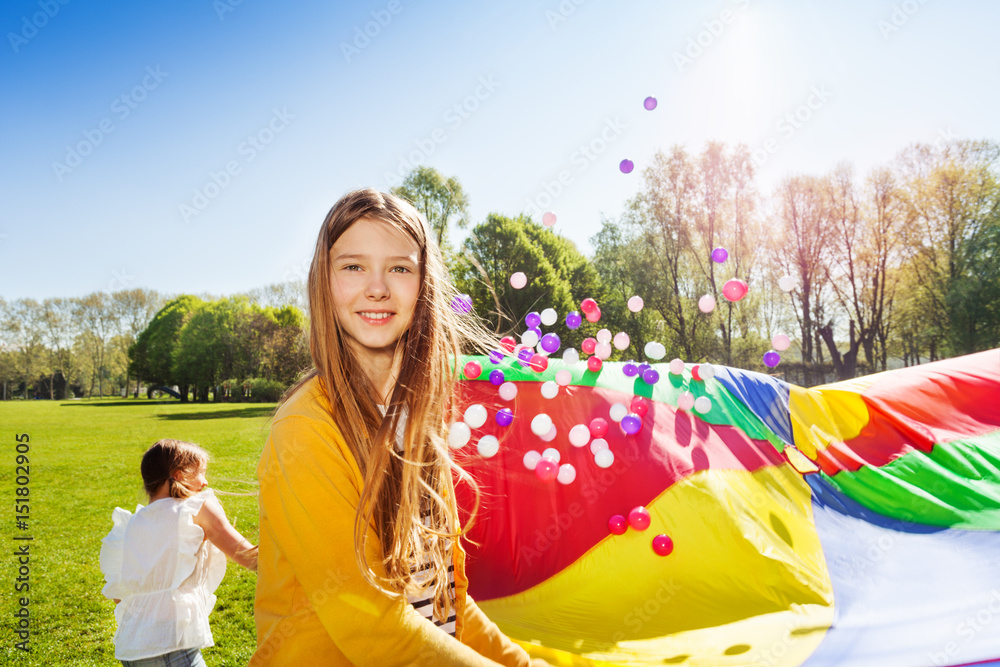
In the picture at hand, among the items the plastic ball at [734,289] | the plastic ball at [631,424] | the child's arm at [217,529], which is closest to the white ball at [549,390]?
the plastic ball at [631,424]

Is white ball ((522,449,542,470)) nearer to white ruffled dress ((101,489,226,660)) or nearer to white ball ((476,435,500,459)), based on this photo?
white ball ((476,435,500,459))

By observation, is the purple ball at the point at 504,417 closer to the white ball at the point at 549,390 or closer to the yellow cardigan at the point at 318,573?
the white ball at the point at 549,390

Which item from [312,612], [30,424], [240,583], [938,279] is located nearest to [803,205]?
[938,279]

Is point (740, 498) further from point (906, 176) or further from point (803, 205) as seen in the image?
point (906, 176)

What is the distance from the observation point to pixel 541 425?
3.89 meters

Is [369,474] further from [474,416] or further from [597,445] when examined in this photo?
[597,445]

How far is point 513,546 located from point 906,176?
21.5 m

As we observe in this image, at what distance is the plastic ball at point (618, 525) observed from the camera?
3549mm

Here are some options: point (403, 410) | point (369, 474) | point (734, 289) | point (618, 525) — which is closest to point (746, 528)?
point (618, 525)

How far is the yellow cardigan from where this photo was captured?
3.14 feet

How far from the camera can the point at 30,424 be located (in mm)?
17297

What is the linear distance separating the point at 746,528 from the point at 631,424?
Answer: 995 mm

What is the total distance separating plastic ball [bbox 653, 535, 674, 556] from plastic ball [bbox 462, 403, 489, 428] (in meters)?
1.43

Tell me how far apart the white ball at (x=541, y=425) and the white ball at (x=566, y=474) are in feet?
0.95
